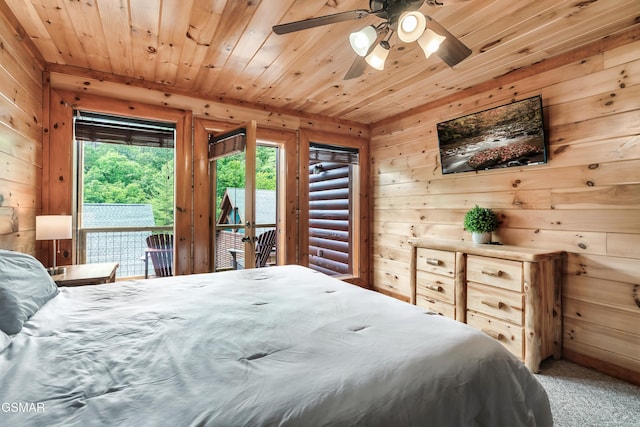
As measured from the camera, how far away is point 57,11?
6.39ft

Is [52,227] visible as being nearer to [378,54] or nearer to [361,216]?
[378,54]

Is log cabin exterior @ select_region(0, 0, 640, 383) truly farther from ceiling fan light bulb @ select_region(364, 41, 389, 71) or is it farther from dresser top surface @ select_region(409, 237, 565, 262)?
ceiling fan light bulb @ select_region(364, 41, 389, 71)

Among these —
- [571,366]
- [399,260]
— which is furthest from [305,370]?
[399,260]

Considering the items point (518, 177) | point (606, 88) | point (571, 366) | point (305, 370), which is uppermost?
point (606, 88)

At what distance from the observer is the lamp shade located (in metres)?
2.21

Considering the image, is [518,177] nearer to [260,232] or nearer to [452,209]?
[452,209]

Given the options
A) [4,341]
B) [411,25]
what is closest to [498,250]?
[411,25]

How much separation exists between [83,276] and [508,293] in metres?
3.16

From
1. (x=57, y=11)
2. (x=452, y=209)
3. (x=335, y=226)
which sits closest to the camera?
(x=57, y=11)

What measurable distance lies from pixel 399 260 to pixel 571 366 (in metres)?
→ 1.92

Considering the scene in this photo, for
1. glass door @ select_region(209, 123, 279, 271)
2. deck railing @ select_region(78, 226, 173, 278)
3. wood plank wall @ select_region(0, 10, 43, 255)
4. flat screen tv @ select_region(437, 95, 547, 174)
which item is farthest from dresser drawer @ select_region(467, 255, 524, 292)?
deck railing @ select_region(78, 226, 173, 278)

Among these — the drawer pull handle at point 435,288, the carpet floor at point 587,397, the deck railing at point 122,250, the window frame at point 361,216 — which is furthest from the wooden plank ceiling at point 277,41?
the deck railing at point 122,250

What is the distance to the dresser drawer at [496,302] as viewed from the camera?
90.4 inches

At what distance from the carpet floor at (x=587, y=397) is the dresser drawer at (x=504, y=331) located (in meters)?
0.21
